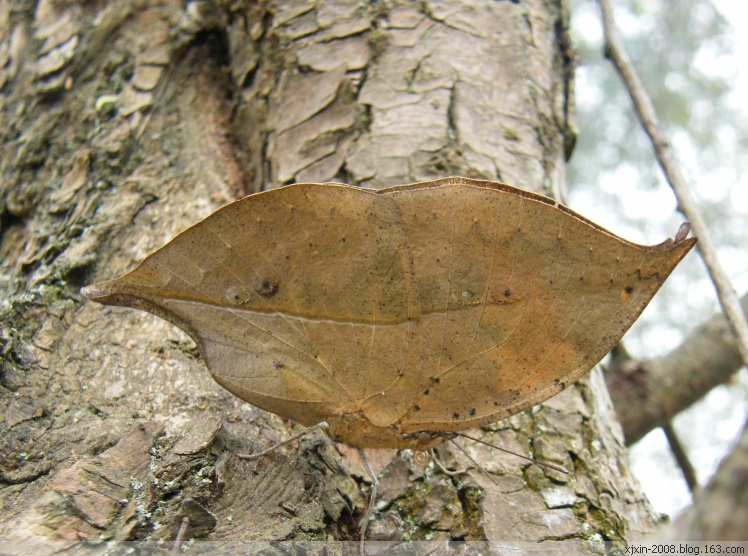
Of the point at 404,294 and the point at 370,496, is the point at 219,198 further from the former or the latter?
the point at 370,496

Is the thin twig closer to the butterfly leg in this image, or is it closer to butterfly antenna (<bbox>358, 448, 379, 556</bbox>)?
the butterfly leg

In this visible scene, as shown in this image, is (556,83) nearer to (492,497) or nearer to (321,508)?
(492,497)

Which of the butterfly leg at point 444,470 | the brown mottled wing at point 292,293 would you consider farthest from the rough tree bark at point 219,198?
the brown mottled wing at point 292,293

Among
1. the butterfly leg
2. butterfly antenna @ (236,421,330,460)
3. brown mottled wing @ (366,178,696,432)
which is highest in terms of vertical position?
brown mottled wing @ (366,178,696,432)

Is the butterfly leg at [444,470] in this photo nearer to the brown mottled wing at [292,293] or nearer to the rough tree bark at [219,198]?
the rough tree bark at [219,198]

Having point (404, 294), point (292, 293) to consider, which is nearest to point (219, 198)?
point (292, 293)

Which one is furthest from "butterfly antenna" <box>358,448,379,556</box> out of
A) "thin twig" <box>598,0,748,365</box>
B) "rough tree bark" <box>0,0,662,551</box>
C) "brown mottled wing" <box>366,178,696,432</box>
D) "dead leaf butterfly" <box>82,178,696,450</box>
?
"thin twig" <box>598,0,748,365</box>
